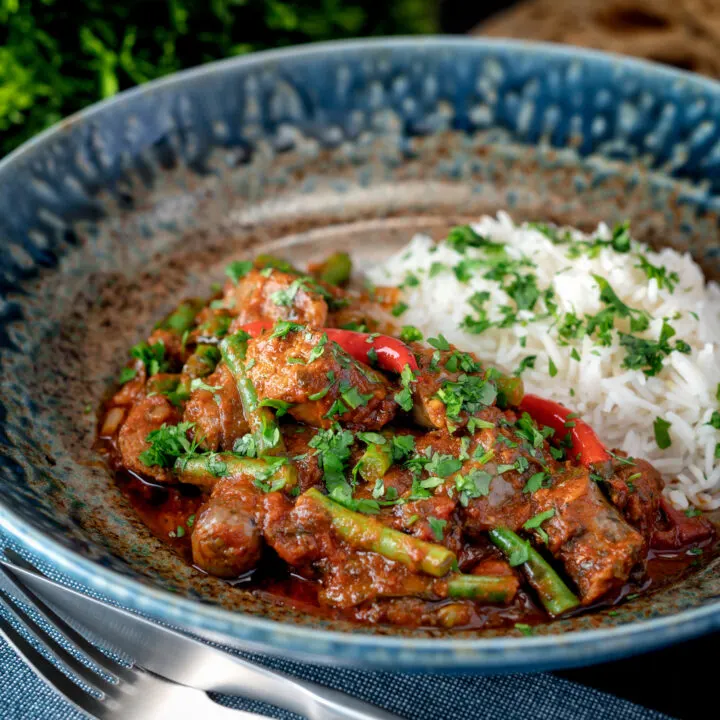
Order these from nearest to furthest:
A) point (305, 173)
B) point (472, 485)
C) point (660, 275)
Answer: point (472, 485) < point (660, 275) < point (305, 173)

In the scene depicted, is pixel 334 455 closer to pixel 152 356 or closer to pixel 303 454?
pixel 303 454

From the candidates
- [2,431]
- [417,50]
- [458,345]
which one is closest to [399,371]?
[458,345]

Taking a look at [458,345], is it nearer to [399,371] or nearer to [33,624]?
[399,371]

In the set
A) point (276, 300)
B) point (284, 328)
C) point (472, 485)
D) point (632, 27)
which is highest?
point (284, 328)

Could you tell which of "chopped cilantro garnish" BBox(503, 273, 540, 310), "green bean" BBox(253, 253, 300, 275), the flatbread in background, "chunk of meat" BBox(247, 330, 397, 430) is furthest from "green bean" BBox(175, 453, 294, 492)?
the flatbread in background

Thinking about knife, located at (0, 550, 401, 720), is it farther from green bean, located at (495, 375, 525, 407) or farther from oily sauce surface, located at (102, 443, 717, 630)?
green bean, located at (495, 375, 525, 407)

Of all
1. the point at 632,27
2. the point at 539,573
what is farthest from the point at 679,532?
the point at 632,27

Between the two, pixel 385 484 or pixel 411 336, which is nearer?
pixel 385 484

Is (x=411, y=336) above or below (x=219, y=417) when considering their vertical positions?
below
